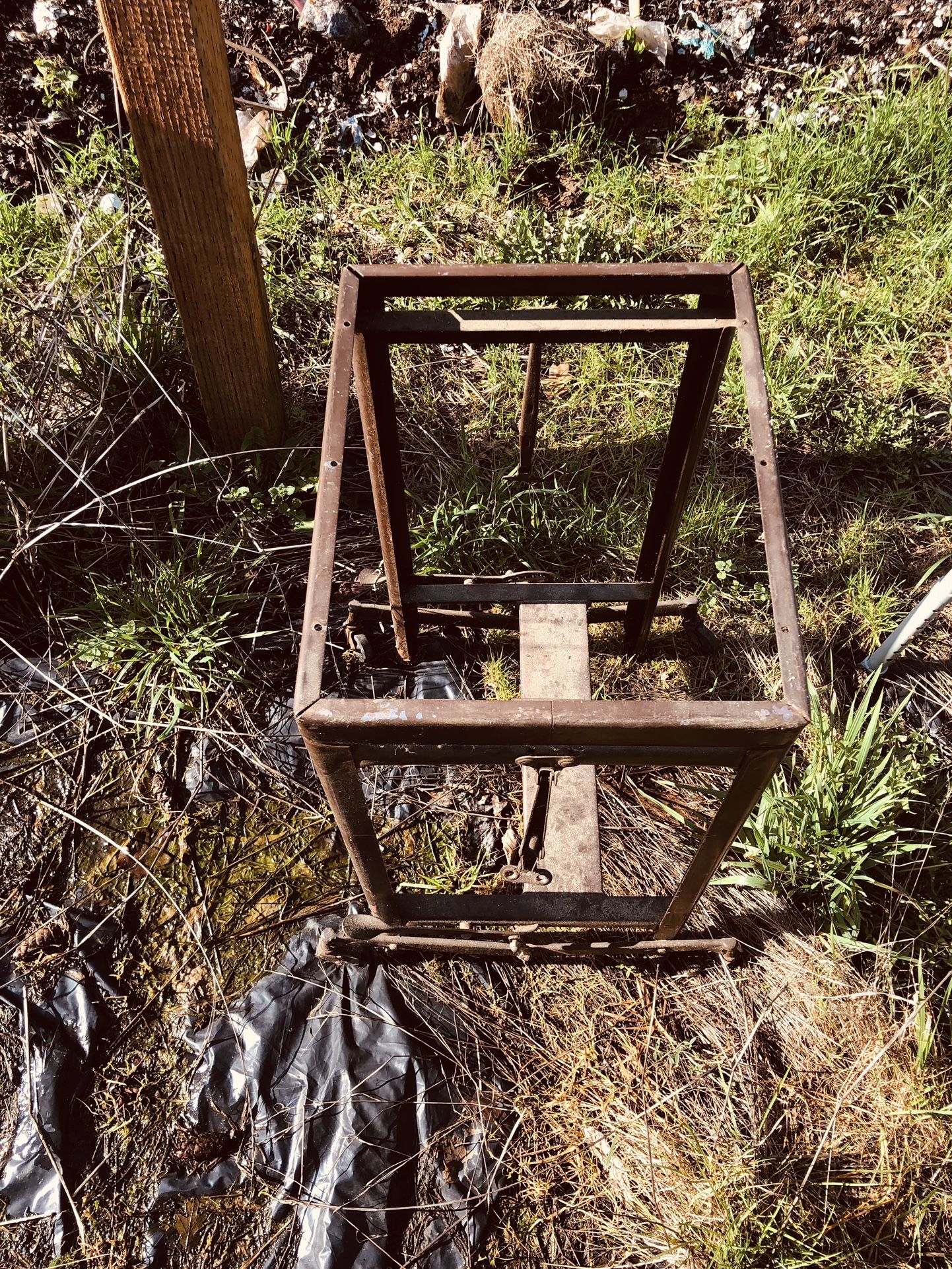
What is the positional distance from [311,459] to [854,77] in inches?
115

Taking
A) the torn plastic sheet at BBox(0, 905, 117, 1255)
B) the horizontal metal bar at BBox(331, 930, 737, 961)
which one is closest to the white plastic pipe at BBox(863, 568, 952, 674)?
the horizontal metal bar at BBox(331, 930, 737, 961)

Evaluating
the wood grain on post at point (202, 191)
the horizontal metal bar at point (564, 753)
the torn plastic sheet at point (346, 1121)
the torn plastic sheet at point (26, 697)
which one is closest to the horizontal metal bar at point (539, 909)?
the torn plastic sheet at point (346, 1121)

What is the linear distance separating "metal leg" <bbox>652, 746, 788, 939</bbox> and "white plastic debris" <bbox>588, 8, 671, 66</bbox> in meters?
3.43

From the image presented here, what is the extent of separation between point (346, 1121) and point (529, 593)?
128cm

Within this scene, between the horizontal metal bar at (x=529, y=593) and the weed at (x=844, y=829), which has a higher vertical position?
the horizontal metal bar at (x=529, y=593)

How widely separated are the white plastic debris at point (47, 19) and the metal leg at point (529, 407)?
2898mm

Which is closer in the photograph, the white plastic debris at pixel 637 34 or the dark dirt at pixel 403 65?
the dark dirt at pixel 403 65

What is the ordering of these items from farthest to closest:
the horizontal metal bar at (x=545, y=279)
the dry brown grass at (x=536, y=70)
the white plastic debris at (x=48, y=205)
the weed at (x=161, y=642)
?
the dry brown grass at (x=536, y=70) < the white plastic debris at (x=48, y=205) < the weed at (x=161, y=642) < the horizontal metal bar at (x=545, y=279)

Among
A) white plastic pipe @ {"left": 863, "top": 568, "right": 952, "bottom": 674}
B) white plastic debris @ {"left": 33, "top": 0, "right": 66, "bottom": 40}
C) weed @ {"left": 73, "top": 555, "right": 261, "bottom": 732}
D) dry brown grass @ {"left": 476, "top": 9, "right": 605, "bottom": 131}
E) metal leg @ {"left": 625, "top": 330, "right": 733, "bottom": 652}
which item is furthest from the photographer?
white plastic debris @ {"left": 33, "top": 0, "right": 66, "bottom": 40}

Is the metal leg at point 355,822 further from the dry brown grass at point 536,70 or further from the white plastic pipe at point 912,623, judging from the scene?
the dry brown grass at point 536,70

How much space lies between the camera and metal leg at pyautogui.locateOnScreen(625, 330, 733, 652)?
1.64m

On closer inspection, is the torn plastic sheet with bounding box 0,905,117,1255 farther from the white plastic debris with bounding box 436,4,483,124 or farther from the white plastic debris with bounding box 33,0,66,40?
the white plastic debris with bounding box 33,0,66,40

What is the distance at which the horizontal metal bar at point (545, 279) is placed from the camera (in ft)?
4.97

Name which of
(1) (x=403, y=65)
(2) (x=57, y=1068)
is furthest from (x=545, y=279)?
(1) (x=403, y=65)
